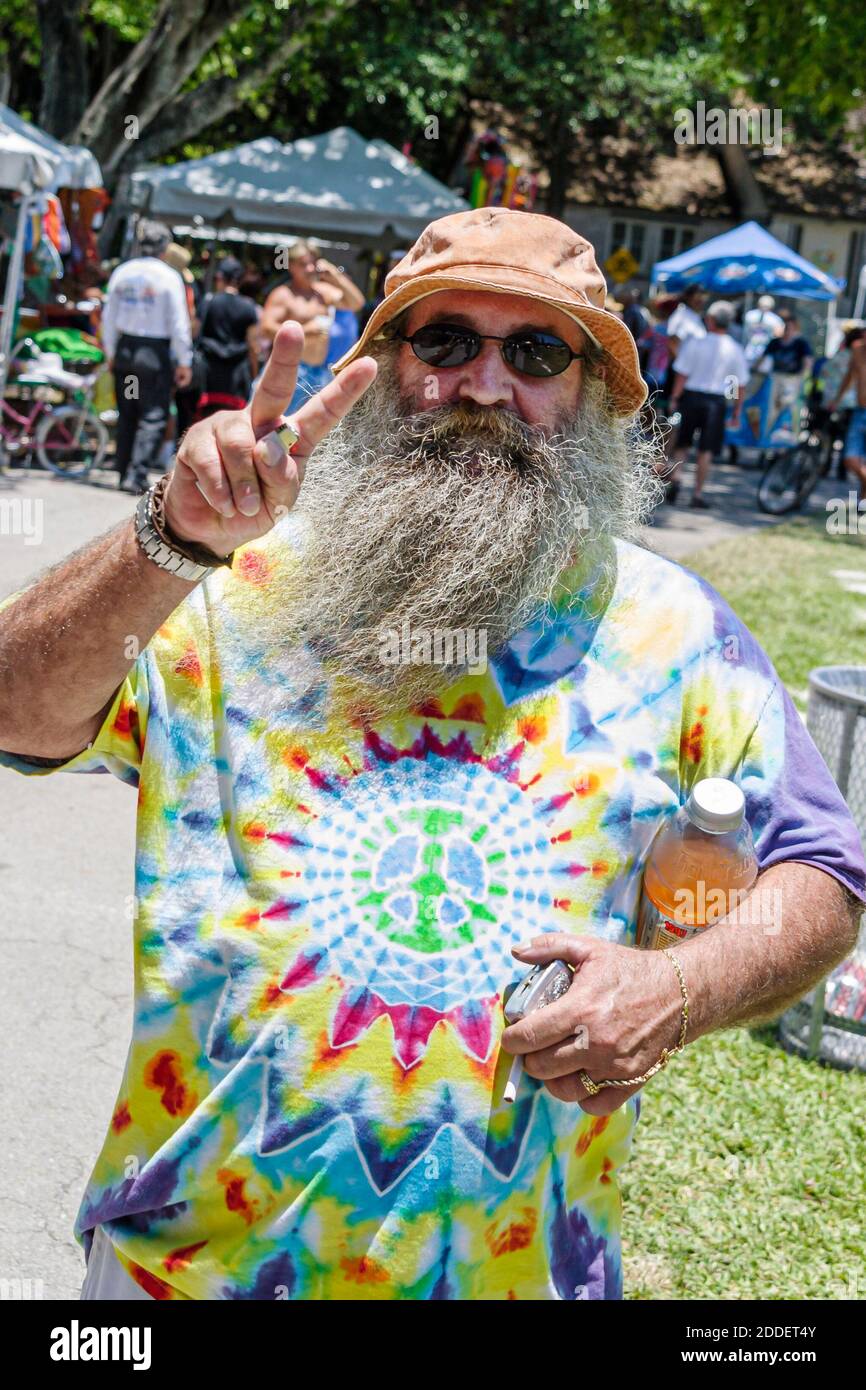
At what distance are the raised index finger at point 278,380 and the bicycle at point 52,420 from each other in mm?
10660

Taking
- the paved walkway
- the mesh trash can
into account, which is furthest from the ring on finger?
the paved walkway

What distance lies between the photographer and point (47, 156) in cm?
1119

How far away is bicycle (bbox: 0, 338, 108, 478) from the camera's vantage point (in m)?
11.8

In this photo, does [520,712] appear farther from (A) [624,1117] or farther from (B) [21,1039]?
(B) [21,1039]

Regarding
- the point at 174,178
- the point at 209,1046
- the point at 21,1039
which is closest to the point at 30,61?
the point at 174,178

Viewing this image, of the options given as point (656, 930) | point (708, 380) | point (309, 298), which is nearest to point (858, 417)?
point (708, 380)

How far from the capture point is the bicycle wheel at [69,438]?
1183 centimetres

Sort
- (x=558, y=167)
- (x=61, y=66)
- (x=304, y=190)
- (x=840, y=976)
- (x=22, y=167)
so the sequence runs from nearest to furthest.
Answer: (x=840, y=976) → (x=22, y=167) → (x=304, y=190) → (x=61, y=66) → (x=558, y=167)

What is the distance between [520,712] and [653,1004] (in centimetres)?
40

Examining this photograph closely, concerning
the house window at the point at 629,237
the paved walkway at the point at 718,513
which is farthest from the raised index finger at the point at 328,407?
the house window at the point at 629,237

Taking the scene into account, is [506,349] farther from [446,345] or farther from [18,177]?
[18,177]

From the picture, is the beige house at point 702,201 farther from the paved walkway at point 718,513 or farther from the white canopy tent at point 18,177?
the white canopy tent at point 18,177

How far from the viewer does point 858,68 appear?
14289 mm

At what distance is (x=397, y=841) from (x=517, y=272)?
826 mm
